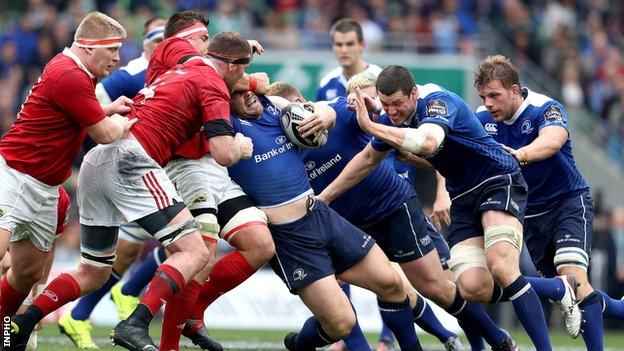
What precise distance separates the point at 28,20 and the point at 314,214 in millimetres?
13670

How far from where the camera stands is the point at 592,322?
10.5m

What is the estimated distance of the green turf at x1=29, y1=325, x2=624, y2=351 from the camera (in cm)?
1216

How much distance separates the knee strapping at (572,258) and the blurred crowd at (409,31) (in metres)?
8.96

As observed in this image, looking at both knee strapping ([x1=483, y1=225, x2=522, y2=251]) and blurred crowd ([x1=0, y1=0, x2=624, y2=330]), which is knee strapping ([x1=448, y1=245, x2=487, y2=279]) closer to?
knee strapping ([x1=483, y1=225, x2=522, y2=251])

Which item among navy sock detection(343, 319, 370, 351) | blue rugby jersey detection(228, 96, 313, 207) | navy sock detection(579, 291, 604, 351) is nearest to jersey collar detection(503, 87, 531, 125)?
navy sock detection(579, 291, 604, 351)

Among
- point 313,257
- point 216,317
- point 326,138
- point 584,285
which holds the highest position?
point 326,138

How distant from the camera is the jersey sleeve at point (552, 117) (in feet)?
35.1

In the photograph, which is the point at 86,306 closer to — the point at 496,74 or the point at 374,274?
the point at 374,274

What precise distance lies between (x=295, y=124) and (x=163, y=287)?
5.55ft

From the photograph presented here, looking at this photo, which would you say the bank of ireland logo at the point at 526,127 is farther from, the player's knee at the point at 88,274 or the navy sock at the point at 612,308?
the player's knee at the point at 88,274

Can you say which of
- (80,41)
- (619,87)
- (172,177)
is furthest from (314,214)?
(619,87)

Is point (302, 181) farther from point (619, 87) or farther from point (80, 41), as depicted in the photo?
point (619, 87)

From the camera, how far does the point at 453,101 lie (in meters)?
10.0

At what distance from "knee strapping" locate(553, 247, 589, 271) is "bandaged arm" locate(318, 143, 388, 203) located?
1.78m
